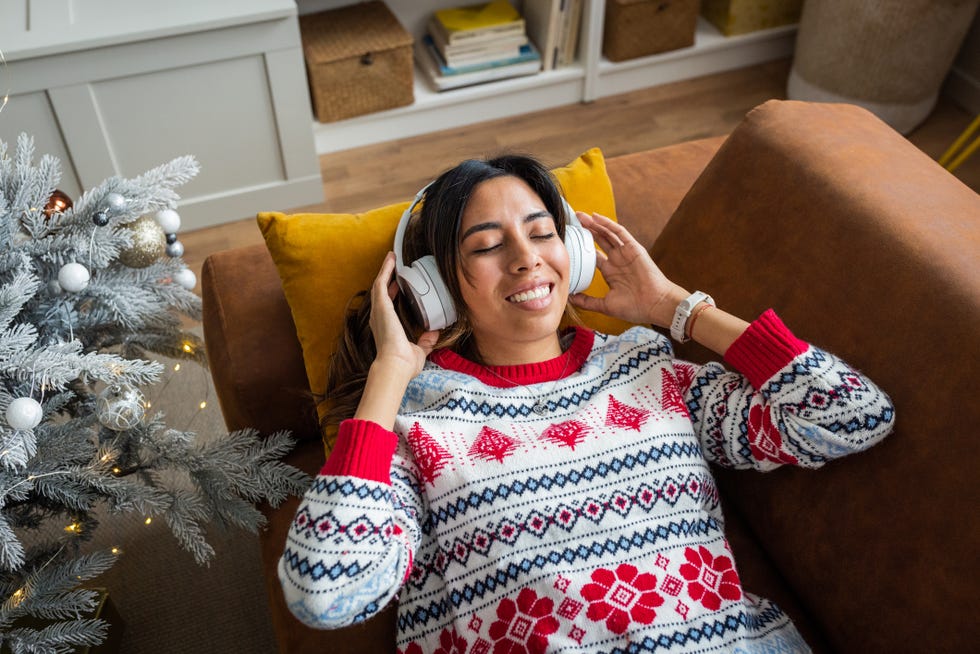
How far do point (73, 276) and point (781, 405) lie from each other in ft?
3.69

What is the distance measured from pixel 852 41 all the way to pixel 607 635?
2.37m

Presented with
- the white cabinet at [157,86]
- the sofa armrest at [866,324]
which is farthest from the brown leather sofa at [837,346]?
the white cabinet at [157,86]

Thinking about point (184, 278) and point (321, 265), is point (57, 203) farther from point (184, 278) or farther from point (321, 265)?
point (321, 265)

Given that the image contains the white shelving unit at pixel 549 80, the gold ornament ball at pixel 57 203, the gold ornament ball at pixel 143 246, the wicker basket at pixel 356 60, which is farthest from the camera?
the white shelving unit at pixel 549 80

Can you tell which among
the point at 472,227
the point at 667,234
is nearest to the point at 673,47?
the point at 667,234

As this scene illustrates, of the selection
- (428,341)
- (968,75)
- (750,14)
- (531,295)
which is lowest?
(968,75)

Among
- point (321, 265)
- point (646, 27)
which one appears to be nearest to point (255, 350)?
point (321, 265)

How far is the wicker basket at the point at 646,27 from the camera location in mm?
2955

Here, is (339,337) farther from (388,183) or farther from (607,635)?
(388,183)

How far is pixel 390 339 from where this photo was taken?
1.25 meters

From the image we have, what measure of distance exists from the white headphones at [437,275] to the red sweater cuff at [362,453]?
217 millimetres

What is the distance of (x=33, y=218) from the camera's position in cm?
144

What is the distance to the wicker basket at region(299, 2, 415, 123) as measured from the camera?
2680 mm

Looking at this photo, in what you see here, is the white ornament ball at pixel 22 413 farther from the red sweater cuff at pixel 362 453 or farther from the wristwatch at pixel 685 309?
the wristwatch at pixel 685 309
